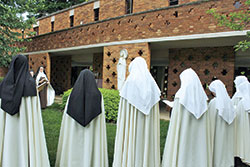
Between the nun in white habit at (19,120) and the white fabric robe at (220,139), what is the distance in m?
3.08

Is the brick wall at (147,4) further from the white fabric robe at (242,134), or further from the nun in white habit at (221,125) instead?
the nun in white habit at (221,125)

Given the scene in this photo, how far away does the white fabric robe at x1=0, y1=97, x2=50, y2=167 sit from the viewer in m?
2.71

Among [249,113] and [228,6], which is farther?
[228,6]

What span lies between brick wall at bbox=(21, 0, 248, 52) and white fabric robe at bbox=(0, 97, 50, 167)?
23.2ft

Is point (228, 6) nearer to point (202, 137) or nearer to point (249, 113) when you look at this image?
point (249, 113)

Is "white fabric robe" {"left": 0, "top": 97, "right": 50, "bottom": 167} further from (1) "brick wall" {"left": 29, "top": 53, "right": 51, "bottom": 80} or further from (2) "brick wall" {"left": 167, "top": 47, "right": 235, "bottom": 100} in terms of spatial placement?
(1) "brick wall" {"left": 29, "top": 53, "right": 51, "bottom": 80}

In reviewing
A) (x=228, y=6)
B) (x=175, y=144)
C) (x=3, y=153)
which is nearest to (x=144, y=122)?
(x=175, y=144)

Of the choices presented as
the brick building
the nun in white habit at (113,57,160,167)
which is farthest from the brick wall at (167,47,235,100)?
the nun in white habit at (113,57,160,167)

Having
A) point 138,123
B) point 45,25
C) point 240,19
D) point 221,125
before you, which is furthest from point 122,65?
point 45,25

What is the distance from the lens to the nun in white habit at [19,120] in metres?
2.64

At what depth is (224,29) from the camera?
23.9 ft

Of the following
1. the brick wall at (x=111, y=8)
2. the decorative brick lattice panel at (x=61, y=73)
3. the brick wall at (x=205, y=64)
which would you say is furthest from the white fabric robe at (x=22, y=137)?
the decorative brick lattice panel at (x=61, y=73)

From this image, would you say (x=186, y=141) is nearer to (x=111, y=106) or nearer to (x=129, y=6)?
(x=111, y=106)

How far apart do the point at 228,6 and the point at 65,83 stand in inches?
529
